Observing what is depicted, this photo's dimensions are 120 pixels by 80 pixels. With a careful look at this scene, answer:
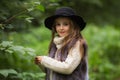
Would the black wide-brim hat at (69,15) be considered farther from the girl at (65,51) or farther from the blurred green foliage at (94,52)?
the blurred green foliage at (94,52)

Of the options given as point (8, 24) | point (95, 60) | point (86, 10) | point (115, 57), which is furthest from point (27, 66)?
point (86, 10)

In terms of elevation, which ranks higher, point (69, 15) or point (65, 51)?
point (69, 15)

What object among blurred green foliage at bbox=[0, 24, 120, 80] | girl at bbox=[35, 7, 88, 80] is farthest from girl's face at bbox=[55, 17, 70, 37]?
blurred green foliage at bbox=[0, 24, 120, 80]

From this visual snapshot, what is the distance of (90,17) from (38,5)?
1092 centimetres

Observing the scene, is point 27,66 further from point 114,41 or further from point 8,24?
point 114,41

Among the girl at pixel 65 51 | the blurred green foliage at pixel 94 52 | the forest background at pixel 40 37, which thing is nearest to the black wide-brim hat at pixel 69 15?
the girl at pixel 65 51

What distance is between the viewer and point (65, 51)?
548 centimetres

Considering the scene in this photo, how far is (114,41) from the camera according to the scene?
13164 mm

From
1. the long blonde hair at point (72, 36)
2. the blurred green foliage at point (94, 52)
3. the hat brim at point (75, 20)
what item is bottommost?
the blurred green foliage at point (94, 52)

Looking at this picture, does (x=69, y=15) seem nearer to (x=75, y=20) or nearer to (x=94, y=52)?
(x=75, y=20)

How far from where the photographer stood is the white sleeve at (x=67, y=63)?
535 cm

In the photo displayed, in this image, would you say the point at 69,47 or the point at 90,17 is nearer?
the point at 69,47

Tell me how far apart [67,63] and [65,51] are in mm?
182

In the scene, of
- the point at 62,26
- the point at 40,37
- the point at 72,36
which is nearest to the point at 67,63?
the point at 72,36
